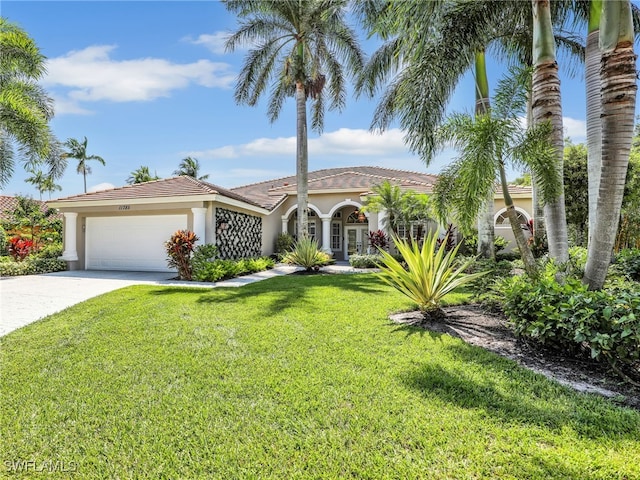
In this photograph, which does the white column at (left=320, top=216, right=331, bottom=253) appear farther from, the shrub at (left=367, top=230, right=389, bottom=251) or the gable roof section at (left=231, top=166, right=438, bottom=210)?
the shrub at (left=367, top=230, right=389, bottom=251)

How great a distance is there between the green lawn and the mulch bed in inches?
12.7

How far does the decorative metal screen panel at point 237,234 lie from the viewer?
1616 cm

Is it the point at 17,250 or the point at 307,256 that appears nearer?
the point at 307,256

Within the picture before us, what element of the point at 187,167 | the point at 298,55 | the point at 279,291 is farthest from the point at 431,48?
the point at 187,167

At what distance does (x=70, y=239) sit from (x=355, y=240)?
16.4 m

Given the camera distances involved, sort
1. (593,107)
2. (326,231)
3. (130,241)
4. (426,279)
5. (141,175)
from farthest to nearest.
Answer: (141,175) → (326,231) → (130,241) → (593,107) → (426,279)

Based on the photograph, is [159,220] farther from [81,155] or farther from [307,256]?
[81,155]

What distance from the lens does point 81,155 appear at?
39.3m

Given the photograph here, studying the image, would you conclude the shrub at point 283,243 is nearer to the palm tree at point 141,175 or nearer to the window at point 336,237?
the window at point 336,237

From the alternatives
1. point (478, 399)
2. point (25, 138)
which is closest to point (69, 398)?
point (478, 399)

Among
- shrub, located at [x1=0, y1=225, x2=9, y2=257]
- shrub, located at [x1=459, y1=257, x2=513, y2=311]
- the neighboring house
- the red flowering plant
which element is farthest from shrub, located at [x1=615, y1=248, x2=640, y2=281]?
shrub, located at [x1=0, y1=225, x2=9, y2=257]

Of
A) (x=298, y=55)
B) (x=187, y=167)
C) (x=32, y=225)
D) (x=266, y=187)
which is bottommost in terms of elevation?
(x=32, y=225)

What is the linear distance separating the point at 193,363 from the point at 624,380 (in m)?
5.38

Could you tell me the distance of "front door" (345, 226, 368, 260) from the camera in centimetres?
2370
